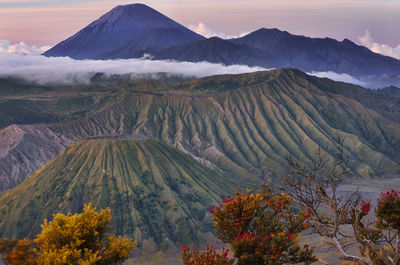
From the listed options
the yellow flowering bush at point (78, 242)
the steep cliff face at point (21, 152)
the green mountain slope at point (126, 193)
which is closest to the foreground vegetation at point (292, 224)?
the yellow flowering bush at point (78, 242)

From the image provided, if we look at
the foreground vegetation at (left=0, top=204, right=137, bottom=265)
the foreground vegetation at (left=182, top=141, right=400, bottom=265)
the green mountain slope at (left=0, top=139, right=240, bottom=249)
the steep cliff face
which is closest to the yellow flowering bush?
the foreground vegetation at (left=0, top=204, right=137, bottom=265)

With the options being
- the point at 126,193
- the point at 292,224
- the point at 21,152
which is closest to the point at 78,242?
the point at 292,224

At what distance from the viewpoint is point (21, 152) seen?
184 meters

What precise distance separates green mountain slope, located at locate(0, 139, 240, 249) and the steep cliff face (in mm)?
45141

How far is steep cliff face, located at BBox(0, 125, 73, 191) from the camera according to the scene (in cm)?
17300

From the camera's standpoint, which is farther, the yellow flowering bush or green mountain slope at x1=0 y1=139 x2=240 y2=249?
green mountain slope at x1=0 y1=139 x2=240 y2=249

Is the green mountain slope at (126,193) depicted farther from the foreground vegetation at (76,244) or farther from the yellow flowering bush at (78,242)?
the yellow flowering bush at (78,242)

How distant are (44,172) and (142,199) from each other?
32770 mm

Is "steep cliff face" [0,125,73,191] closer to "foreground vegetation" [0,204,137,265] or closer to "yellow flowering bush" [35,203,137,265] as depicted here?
"foreground vegetation" [0,204,137,265]

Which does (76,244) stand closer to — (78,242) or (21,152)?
(78,242)

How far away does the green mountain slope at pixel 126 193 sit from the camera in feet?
385

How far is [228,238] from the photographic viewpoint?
33.7 m

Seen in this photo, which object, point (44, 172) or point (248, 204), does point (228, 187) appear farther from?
point (248, 204)

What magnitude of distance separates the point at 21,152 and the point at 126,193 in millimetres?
80341
